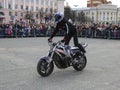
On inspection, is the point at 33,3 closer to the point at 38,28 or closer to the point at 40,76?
the point at 38,28

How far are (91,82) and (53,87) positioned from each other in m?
1.16

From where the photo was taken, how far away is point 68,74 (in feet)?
29.8

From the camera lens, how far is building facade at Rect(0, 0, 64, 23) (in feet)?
341

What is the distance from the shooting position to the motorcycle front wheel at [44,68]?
331 inches

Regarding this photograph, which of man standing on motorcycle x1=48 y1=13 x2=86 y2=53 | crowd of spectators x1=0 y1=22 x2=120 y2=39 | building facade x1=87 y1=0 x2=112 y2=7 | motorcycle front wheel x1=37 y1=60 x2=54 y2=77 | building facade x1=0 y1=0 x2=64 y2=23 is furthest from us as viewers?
building facade x1=87 y1=0 x2=112 y2=7

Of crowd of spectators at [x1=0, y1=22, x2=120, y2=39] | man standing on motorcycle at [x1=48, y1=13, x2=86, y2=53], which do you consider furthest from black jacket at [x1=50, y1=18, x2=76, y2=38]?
crowd of spectators at [x1=0, y1=22, x2=120, y2=39]

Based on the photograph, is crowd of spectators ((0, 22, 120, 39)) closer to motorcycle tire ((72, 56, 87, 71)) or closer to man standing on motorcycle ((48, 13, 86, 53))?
motorcycle tire ((72, 56, 87, 71))

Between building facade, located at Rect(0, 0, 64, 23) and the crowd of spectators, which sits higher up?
building facade, located at Rect(0, 0, 64, 23)

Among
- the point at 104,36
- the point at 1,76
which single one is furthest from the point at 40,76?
the point at 104,36

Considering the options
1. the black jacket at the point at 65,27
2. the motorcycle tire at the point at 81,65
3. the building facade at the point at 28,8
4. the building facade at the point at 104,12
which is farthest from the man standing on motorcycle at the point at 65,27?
the building facade at the point at 104,12

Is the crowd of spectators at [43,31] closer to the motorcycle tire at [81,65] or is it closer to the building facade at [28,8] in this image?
the motorcycle tire at [81,65]

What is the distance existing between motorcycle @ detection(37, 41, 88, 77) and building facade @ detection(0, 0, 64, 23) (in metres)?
91.8

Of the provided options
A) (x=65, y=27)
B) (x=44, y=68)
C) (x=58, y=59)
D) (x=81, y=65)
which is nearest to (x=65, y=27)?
(x=65, y=27)

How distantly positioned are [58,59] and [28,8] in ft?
361
